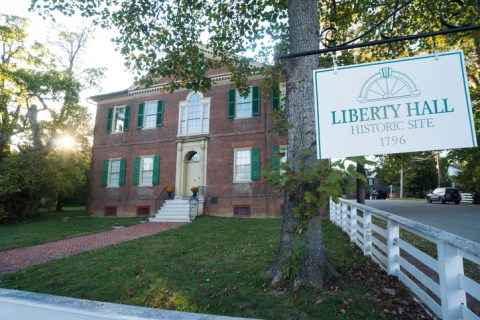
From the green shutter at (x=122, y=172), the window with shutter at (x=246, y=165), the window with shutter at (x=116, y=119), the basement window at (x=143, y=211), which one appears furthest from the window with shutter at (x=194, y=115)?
the basement window at (x=143, y=211)

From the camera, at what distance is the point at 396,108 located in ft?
6.78

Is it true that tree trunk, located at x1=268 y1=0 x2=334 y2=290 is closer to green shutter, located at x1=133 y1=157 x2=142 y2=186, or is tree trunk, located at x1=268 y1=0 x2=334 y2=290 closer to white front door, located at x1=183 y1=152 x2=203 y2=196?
white front door, located at x1=183 y1=152 x2=203 y2=196

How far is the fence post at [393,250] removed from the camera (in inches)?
167

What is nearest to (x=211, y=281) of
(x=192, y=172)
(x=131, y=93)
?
(x=192, y=172)

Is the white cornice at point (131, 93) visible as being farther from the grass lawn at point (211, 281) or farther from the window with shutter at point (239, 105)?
the grass lawn at point (211, 281)

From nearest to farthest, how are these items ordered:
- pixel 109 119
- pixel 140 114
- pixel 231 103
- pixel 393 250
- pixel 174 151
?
pixel 393 250 < pixel 231 103 < pixel 174 151 < pixel 140 114 < pixel 109 119

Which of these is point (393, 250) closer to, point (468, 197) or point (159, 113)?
point (159, 113)

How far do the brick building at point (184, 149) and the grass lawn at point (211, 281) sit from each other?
7345mm

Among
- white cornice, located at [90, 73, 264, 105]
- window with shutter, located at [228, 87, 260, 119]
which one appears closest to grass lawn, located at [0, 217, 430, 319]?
window with shutter, located at [228, 87, 260, 119]

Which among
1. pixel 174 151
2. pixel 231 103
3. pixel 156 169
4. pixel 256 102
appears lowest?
pixel 156 169

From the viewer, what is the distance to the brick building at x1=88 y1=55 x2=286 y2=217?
569 inches

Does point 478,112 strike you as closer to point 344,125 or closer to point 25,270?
point 344,125

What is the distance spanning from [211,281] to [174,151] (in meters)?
12.6

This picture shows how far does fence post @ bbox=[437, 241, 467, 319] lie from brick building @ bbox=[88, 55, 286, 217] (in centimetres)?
1082
